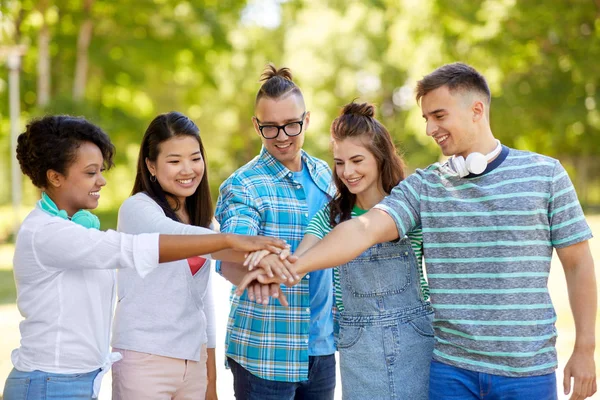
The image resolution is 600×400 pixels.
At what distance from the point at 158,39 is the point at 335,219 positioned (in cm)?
2127

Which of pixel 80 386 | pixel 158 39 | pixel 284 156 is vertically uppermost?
pixel 158 39

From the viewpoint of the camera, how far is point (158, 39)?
934 inches

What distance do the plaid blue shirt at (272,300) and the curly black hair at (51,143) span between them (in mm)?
788

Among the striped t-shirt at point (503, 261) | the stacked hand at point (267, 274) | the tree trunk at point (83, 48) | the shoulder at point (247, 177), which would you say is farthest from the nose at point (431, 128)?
the tree trunk at point (83, 48)

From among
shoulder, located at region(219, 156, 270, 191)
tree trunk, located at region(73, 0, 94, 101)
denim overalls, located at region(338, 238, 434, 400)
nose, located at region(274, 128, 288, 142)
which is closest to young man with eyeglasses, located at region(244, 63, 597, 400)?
denim overalls, located at region(338, 238, 434, 400)

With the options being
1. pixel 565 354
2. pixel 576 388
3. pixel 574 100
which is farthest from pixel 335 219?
pixel 574 100

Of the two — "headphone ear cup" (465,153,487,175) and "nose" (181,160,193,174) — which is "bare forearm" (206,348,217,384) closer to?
"nose" (181,160,193,174)

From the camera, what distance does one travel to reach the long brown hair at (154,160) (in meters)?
3.63

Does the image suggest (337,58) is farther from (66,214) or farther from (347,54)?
(66,214)

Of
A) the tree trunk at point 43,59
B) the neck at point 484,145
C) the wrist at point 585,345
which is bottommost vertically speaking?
the wrist at point 585,345

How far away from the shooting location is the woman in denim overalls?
10.6 feet

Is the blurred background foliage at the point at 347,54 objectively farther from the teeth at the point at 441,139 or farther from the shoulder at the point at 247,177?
the teeth at the point at 441,139

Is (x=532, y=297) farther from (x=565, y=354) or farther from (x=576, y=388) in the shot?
(x=565, y=354)

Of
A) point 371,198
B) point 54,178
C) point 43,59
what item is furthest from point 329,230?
point 43,59
